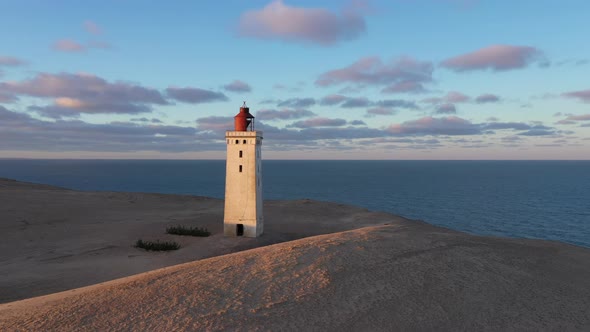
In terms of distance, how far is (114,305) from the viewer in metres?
12.0

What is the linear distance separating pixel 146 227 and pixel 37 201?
17578 mm

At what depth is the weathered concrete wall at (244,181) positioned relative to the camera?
26.4 m

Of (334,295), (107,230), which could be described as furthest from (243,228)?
(334,295)

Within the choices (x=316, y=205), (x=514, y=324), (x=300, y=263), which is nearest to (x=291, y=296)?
(x=300, y=263)

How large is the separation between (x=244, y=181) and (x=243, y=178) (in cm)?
22

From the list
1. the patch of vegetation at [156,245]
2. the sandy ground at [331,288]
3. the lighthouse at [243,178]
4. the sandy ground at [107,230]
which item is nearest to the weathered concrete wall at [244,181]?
the lighthouse at [243,178]

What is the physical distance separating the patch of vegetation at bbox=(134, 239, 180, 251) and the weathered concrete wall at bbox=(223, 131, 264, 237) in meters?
3.83

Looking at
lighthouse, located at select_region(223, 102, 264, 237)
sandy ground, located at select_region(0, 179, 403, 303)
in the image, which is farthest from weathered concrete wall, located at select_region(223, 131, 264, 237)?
sandy ground, located at select_region(0, 179, 403, 303)

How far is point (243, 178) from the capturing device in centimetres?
2678

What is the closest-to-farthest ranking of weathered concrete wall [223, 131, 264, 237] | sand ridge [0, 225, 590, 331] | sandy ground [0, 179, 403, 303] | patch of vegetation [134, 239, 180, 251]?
sand ridge [0, 225, 590, 331], sandy ground [0, 179, 403, 303], patch of vegetation [134, 239, 180, 251], weathered concrete wall [223, 131, 264, 237]

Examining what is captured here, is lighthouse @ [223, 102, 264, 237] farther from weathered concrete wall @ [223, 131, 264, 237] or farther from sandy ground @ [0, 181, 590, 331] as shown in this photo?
sandy ground @ [0, 181, 590, 331]

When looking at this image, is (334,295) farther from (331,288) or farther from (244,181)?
(244,181)

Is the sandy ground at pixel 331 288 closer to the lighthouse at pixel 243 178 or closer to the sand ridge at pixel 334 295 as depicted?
the sand ridge at pixel 334 295

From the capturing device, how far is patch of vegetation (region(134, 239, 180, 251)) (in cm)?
2484
